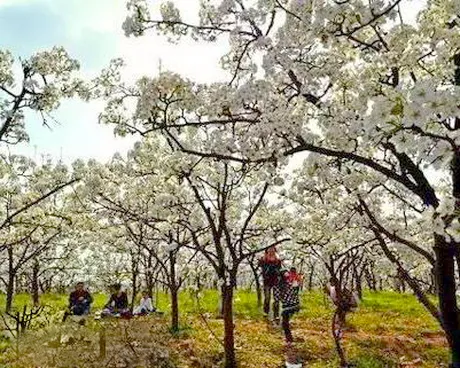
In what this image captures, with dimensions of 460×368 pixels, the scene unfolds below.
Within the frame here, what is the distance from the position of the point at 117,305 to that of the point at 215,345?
7.49m

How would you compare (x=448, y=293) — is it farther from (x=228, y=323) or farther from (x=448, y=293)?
(x=228, y=323)

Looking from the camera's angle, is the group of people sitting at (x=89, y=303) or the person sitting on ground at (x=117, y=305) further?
the person sitting on ground at (x=117, y=305)

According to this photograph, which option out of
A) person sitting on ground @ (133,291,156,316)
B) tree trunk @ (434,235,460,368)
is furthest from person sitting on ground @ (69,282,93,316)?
tree trunk @ (434,235,460,368)

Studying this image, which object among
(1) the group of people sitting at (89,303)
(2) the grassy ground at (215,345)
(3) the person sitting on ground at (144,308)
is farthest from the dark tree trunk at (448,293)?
(3) the person sitting on ground at (144,308)

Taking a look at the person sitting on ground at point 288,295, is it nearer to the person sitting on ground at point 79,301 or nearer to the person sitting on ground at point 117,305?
the person sitting on ground at point 117,305

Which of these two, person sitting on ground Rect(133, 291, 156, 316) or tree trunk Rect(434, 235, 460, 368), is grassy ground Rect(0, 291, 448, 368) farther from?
tree trunk Rect(434, 235, 460, 368)

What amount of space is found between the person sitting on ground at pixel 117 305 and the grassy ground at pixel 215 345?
71 cm

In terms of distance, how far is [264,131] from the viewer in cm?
821

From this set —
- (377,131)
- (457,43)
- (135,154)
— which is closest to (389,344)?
(135,154)

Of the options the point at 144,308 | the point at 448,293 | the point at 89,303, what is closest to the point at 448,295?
the point at 448,293

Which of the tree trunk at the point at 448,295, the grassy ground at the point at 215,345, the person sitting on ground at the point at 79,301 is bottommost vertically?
the grassy ground at the point at 215,345

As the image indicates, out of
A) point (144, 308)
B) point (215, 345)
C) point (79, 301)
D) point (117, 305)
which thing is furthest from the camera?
point (144, 308)

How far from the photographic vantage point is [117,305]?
915 inches

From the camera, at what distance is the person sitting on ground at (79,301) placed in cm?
2222
